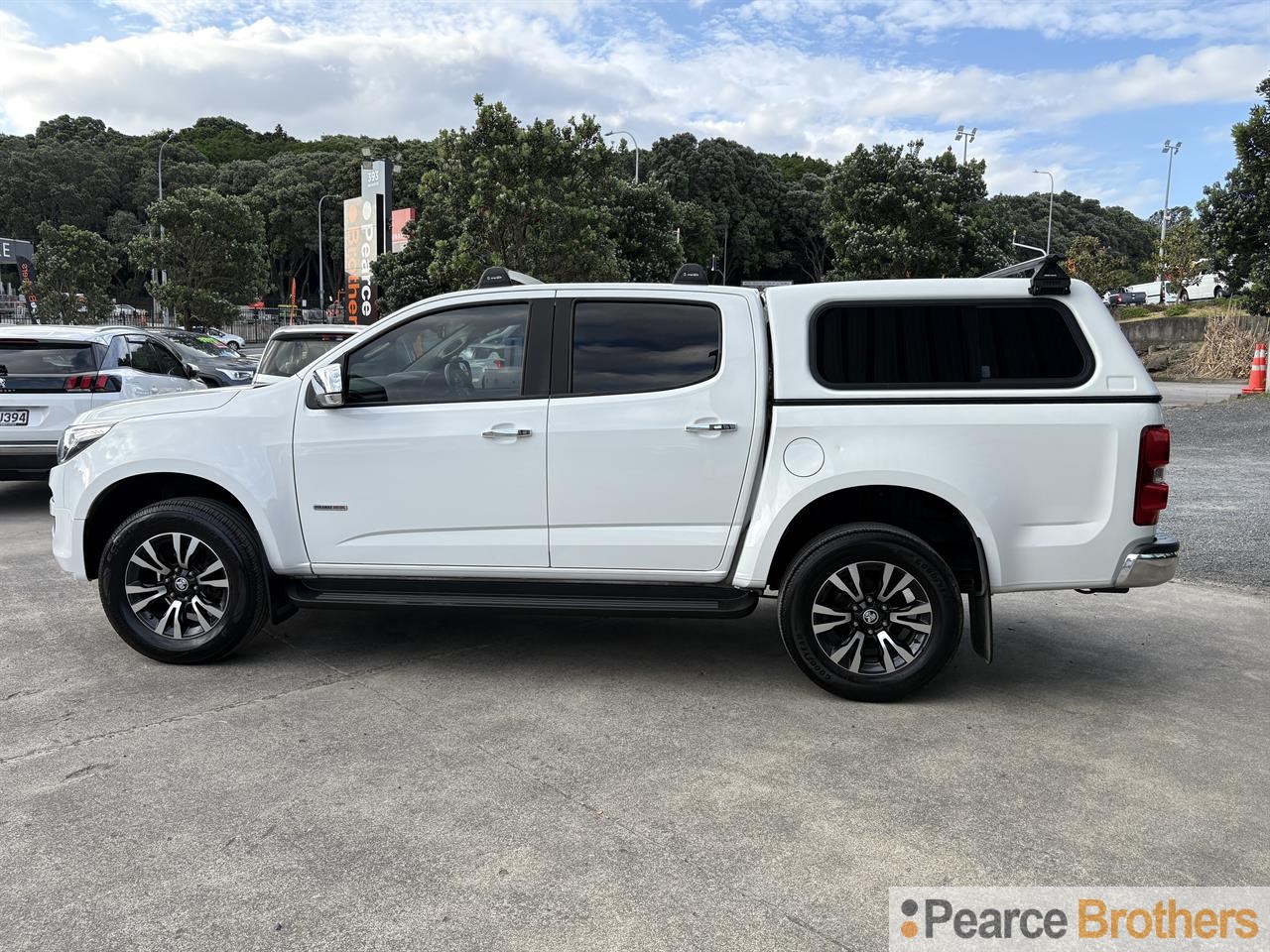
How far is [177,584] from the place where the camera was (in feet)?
16.4

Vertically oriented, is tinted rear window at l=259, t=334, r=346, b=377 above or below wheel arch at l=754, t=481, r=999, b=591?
above

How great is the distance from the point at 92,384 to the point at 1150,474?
8.78 metres

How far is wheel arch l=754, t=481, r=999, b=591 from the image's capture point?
4.67m

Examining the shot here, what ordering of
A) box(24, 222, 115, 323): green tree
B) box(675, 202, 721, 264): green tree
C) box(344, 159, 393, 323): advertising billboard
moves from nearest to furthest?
box(344, 159, 393, 323): advertising billboard, box(24, 222, 115, 323): green tree, box(675, 202, 721, 264): green tree

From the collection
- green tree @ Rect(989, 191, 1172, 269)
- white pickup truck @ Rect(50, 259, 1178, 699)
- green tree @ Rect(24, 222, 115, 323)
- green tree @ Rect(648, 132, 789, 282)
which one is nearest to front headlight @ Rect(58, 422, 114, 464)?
white pickup truck @ Rect(50, 259, 1178, 699)

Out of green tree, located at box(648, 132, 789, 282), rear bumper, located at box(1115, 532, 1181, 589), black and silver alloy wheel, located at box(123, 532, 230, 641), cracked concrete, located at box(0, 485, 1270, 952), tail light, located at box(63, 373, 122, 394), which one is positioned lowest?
cracked concrete, located at box(0, 485, 1270, 952)

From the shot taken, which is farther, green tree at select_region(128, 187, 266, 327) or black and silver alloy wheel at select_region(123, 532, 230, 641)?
green tree at select_region(128, 187, 266, 327)

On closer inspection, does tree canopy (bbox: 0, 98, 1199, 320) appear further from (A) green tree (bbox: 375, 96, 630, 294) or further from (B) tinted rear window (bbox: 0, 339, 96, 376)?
(B) tinted rear window (bbox: 0, 339, 96, 376)

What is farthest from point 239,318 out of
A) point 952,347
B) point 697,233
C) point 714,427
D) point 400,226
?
point 952,347

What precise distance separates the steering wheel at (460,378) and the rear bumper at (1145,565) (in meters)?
3.14

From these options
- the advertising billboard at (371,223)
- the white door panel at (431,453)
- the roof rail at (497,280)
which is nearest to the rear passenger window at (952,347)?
the white door panel at (431,453)

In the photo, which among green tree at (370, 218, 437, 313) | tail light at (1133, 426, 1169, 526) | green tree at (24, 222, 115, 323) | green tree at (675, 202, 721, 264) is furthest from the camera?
green tree at (675, 202, 721, 264)

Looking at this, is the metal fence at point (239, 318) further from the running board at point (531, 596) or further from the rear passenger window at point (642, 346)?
the rear passenger window at point (642, 346)

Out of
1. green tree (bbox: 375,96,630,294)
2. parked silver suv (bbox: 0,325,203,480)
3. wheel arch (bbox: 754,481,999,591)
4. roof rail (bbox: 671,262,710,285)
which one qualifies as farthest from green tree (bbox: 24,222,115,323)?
wheel arch (bbox: 754,481,999,591)
